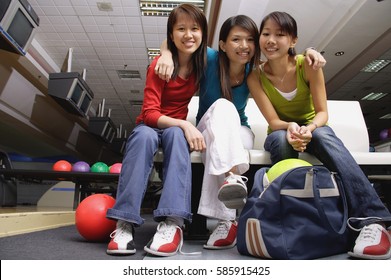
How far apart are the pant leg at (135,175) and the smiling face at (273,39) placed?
811 mm

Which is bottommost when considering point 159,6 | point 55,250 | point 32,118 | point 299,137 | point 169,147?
point 55,250

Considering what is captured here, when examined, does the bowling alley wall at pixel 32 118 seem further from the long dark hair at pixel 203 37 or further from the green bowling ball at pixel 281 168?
the green bowling ball at pixel 281 168

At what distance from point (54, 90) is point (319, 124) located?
18.6ft

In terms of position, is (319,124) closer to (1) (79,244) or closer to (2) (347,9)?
(1) (79,244)

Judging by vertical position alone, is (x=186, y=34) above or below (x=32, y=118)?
below

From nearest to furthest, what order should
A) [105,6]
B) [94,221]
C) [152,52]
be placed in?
[94,221] → [105,6] → [152,52]

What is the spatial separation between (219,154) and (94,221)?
72 centimetres

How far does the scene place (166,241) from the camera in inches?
48.5

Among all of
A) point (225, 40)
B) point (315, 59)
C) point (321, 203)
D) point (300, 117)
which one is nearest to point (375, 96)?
point (300, 117)

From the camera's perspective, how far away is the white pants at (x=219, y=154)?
1.40m

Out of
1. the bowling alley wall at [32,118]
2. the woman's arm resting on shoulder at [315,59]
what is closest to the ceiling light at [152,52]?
the bowling alley wall at [32,118]

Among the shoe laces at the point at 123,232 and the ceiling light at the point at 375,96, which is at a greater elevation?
the ceiling light at the point at 375,96

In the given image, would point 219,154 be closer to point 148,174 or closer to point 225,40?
point 148,174
